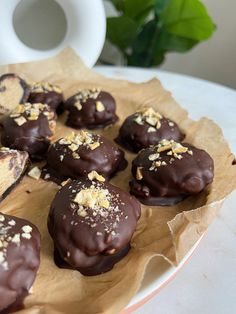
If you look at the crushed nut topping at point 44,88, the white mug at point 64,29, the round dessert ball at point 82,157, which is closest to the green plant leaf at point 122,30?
the white mug at point 64,29

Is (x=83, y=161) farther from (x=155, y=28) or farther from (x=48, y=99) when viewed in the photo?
A: (x=155, y=28)

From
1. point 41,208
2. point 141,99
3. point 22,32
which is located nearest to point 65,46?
point 22,32

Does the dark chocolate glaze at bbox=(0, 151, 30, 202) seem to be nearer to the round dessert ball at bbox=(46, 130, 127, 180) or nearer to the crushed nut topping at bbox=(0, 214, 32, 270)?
the round dessert ball at bbox=(46, 130, 127, 180)

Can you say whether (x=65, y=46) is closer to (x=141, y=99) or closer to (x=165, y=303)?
(x=141, y=99)

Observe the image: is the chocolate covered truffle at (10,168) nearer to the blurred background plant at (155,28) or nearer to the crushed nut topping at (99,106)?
the crushed nut topping at (99,106)

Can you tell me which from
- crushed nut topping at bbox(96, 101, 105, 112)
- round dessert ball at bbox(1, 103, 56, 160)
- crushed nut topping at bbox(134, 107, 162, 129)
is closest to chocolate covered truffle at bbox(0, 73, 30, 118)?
round dessert ball at bbox(1, 103, 56, 160)

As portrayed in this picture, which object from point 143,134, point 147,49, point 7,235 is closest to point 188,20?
point 147,49
